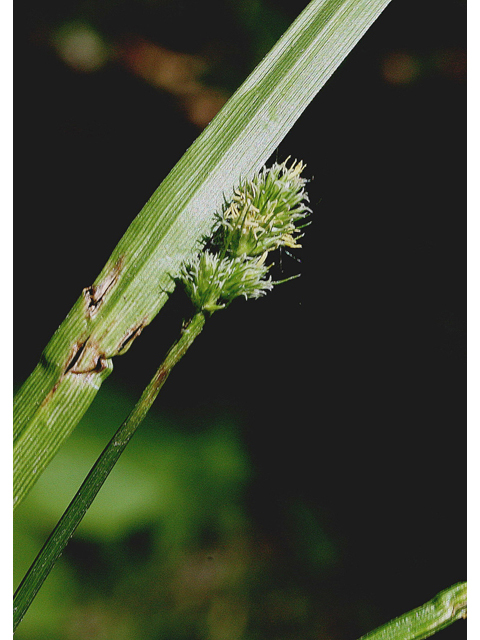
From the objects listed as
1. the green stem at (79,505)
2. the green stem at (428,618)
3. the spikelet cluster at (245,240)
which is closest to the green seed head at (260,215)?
the spikelet cluster at (245,240)

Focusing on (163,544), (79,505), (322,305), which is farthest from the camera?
(322,305)

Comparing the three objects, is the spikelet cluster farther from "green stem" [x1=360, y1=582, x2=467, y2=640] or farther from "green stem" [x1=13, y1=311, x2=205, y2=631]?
"green stem" [x1=360, y1=582, x2=467, y2=640]

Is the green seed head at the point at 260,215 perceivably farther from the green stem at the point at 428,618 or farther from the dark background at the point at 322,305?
the dark background at the point at 322,305

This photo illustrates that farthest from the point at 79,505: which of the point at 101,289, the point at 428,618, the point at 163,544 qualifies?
the point at 163,544

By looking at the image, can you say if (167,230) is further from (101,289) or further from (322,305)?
(322,305)

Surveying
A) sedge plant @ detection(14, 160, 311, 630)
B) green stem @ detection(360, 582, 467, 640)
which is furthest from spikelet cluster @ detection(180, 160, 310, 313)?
green stem @ detection(360, 582, 467, 640)

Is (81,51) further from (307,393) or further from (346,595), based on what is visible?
(346,595)

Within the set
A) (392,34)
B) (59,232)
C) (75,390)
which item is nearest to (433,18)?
(392,34)
